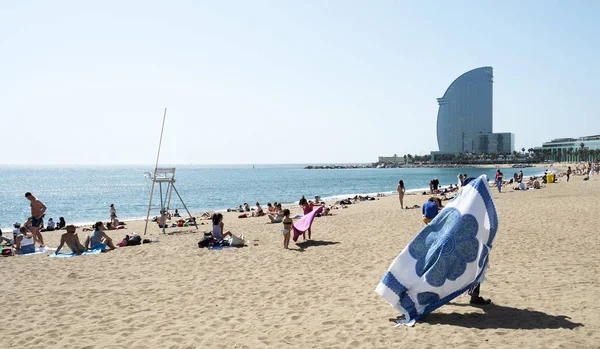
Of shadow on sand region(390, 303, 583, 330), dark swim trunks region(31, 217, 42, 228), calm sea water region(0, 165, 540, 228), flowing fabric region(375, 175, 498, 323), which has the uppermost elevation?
flowing fabric region(375, 175, 498, 323)

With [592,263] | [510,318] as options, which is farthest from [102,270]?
A: [592,263]

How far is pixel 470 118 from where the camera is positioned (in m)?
174

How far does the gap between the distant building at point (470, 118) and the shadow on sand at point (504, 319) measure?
177 meters

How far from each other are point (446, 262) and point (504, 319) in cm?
97

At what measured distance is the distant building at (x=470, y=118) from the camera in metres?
171

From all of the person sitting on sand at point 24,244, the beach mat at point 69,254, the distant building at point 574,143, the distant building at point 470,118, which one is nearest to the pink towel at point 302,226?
the beach mat at point 69,254

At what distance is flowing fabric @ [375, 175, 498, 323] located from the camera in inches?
199

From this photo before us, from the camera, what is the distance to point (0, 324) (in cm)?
561

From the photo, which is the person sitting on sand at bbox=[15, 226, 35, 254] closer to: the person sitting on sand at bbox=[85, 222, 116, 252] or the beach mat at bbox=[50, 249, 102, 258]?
the beach mat at bbox=[50, 249, 102, 258]

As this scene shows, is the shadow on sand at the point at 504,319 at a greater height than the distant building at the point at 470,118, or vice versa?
the distant building at the point at 470,118

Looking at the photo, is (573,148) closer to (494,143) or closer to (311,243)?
(494,143)

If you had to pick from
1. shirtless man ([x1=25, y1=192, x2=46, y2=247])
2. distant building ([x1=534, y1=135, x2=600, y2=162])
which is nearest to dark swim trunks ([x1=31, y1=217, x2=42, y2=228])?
shirtless man ([x1=25, y1=192, x2=46, y2=247])

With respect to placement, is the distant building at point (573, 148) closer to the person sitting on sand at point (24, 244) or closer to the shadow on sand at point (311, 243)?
the shadow on sand at point (311, 243)

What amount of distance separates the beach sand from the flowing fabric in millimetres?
290
